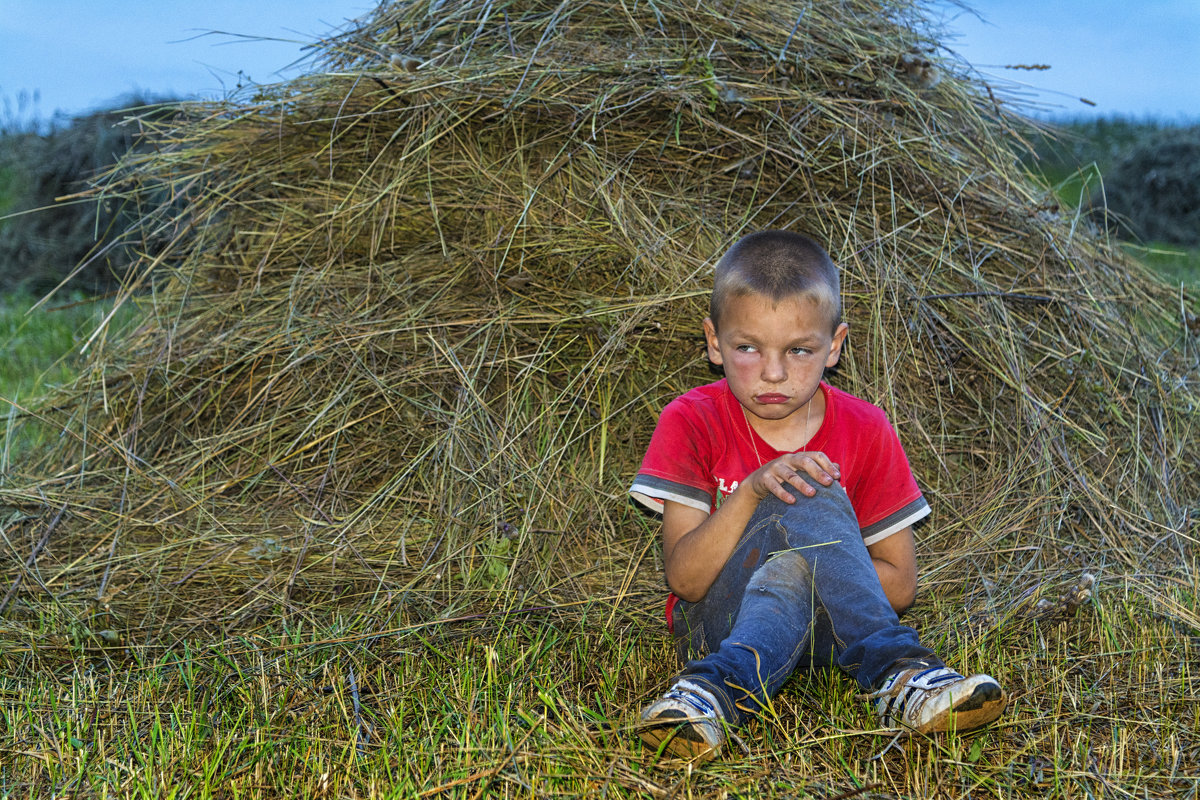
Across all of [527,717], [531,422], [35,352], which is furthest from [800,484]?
[35,352]

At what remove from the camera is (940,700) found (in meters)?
1.65

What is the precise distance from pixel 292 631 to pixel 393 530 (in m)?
0.50

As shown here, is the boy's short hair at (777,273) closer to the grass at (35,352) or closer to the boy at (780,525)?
the boy at (780,525)

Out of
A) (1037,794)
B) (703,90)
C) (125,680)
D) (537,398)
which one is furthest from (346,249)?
(1037,794)

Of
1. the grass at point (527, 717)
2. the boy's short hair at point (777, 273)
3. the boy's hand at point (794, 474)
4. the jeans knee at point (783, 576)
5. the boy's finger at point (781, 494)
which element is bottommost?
→ the grass at point (527, 717)

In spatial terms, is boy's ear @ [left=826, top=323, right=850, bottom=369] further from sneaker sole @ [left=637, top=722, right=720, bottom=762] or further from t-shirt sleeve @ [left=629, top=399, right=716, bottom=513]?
sneaker sole @ [left=637, top=722, right=720, bottom=762]

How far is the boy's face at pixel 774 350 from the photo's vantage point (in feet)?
6.53

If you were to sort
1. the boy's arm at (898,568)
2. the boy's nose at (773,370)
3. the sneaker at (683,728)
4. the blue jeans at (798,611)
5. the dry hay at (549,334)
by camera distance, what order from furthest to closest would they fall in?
1. the dry hay at (549,334)
2. the boy's arm at (898,568)
3. the boy's nose at (773,370)
4. the blue jeans at (798,611)
5. the sneaker at (683,728)

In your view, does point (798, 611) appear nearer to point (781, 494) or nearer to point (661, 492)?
point (781, 494)

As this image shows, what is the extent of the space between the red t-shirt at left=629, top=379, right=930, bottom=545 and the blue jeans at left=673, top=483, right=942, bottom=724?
0.65 ft

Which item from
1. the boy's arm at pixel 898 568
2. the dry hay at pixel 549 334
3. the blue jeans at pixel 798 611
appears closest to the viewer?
the blue jeans at pixel 798 611

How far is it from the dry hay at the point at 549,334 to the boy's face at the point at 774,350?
2.32 ft

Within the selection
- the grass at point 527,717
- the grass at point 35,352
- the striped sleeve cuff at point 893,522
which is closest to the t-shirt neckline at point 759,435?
the striped sleeve cuff at point 893,522

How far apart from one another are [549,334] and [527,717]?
1.44 m
